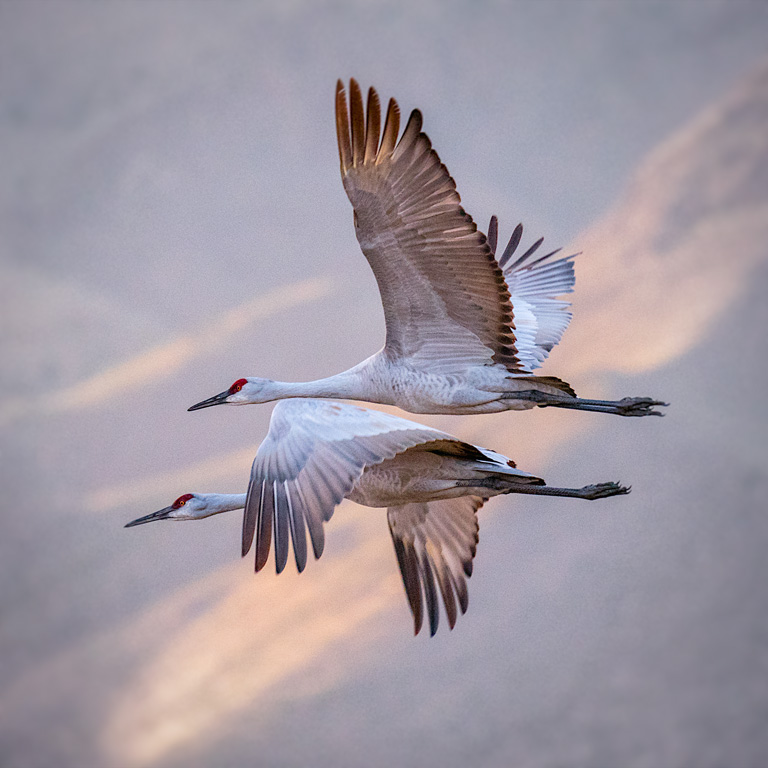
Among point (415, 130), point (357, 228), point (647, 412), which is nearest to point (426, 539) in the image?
point (647, 412)

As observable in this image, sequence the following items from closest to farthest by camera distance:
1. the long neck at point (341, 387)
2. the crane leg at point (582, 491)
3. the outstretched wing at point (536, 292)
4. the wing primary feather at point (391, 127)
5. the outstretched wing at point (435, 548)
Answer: the wing primary feather at point (391, 127), the long neck at point (341, 387), the crane leg at point (582, 491), the outstretched wing at point (435, 548), the outstretched wing at point (536, 292)

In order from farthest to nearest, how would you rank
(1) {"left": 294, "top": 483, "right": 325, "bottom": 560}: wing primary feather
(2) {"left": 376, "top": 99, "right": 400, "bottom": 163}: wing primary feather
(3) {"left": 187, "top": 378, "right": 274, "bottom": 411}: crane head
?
(3) {"left": 187, "top": 378, "right": 274, "bottom": 411}: crane head < (2) {"left": 376, "top": 99, "right": 400, "bottom": 163}: wing primary feather < (1) {"left": 294, "top": 483, "right": 325, "bottom": 560}: wing primary feather

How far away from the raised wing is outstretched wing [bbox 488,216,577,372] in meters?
0.96

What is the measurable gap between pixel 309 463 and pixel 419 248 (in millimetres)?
1176

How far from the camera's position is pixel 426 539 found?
7488mm

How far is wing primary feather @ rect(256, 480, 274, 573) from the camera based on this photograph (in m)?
5.84

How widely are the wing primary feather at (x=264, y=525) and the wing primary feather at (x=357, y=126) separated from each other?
5.31 ft

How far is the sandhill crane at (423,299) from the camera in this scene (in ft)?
19.1

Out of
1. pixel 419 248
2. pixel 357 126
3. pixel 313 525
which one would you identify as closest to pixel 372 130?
pixel 357 126

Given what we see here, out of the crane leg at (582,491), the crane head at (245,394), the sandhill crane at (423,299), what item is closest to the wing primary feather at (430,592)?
the crane leg at (582,491)

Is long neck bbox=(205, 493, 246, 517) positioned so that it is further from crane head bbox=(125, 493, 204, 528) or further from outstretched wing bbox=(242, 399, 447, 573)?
outstretched wing bbox=(242, 399, 447, 573)

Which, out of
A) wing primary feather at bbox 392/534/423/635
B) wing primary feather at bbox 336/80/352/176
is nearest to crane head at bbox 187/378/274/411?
wing primary feather at bbox 392/534/423/635

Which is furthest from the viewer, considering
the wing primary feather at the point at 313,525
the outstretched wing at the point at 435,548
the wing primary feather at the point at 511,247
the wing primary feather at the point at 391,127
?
the wing primary feather at the point at 511,247

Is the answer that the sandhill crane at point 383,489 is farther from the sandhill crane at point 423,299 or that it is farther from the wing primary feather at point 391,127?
the wing primary feather at point 391,127
